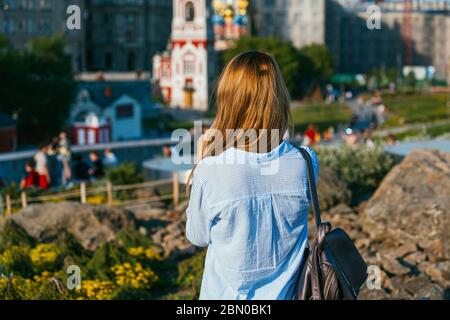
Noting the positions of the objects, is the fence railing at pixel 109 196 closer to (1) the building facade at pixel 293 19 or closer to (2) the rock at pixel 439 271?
(2) the rock at pixel 439 271

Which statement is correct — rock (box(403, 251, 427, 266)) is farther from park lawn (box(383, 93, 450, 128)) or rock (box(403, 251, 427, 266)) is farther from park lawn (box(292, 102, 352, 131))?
park lawn (box(292, 102, 352, 131))

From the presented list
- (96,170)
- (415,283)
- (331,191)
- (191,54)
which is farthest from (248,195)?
(191,54)

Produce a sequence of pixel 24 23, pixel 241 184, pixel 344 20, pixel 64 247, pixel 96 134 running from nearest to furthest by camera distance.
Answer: pixel 241 184, pixel 64 247, pixel 96 134, pixel 24 23, pixel 344 20

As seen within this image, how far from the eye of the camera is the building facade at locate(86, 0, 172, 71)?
92.9 metres

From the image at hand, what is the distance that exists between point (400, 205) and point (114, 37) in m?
83.0

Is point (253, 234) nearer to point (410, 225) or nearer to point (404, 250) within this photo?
point (404, 250)

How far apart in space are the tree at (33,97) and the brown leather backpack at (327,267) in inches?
1552

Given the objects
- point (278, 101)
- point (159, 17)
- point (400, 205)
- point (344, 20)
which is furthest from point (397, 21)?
point (278, 101)

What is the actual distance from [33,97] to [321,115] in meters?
19.7

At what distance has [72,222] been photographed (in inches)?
492

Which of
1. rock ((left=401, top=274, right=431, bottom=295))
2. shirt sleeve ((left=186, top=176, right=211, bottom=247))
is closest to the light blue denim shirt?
shirt sleeve ((left=186, top=176, right=211, bottom=247))

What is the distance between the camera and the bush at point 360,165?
15578mm
